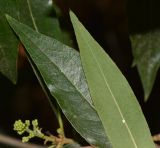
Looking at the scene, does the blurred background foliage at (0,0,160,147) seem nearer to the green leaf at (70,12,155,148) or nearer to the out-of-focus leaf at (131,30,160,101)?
the out-of-focus leaf at (131,30,160,101)

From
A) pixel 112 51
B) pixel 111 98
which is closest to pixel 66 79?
pixel 111 98

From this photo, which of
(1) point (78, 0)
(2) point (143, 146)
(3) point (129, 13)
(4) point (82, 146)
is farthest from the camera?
(1) point (78, 0)

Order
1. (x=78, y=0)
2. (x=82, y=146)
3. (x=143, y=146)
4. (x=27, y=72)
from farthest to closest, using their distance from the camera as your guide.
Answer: (x=78, y=0) → (x=27, y=72) → (x=82, y=146) → (x=143, y=146)

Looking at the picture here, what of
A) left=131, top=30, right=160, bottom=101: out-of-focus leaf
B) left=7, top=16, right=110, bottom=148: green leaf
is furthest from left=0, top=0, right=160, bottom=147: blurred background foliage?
left=7, top=16, right=110, bottom=148: green leaf

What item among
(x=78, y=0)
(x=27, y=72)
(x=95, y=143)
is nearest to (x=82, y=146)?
(x=95, y=143)

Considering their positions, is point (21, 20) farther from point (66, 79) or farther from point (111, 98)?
point (111, 98)

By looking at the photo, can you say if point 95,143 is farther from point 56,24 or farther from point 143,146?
point 56,24
